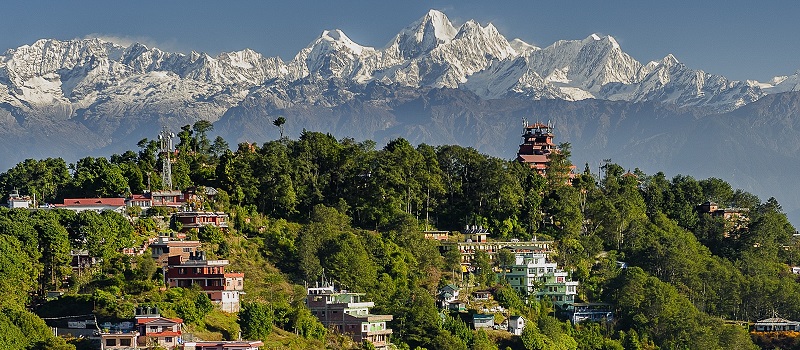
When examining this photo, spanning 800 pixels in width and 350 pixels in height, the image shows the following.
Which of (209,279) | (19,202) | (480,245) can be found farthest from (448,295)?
(19,202)

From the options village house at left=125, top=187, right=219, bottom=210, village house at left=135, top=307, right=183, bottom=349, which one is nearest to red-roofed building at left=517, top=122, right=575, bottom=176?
village house at left=125, top=187, right=219, bottom=210

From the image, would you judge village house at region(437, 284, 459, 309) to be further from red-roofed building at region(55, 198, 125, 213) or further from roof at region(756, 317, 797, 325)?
roof at region(756, 317, 797, 325)

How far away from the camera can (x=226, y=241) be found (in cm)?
9144

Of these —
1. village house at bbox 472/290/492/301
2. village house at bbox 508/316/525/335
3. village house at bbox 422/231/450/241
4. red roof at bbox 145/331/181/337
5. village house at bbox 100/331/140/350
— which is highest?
village house at bbox 422/231/450/241

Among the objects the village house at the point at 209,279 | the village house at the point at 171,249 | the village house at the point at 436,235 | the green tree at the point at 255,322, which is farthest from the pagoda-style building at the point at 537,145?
the green tree at the point at 255,322

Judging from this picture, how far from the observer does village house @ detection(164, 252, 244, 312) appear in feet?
268

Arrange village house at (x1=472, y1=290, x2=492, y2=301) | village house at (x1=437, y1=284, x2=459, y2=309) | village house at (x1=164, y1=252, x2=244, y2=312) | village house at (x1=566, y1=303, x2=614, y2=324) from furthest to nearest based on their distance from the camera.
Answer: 1. village house at (x1=566, y1=303, x2=614, y2=324)
2. village house at (x1=472, y1=290, x2=492, y2=301)
3. village house at (x1=437, y1=284, x2=459, y2=309)
4. village house at (x1=164, y1=252, x2=244, y2=312)

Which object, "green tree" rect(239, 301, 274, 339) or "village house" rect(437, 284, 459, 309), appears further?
"village house" rect(437, 284, 459, 309)

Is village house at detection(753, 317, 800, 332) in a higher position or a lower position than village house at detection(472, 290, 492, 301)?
lower

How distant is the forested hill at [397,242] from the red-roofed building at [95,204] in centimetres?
205

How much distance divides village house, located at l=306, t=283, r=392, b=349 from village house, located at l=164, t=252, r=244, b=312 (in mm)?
5565

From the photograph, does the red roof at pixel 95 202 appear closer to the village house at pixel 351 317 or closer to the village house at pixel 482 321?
the village house at pixel 351 317

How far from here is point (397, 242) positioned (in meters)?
99.6

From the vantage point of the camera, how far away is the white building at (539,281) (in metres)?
101
